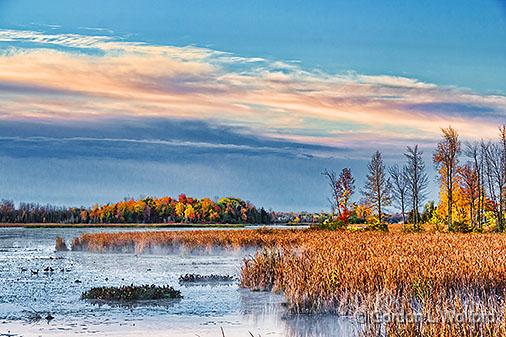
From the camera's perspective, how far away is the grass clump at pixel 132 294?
59.9ft

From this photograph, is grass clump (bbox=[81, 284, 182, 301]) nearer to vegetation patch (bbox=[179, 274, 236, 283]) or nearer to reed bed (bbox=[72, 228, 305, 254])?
vegetation patch (bbox=[179, 274, 236, 283])

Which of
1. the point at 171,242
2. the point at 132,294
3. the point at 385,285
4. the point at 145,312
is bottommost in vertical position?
the point at 145,312

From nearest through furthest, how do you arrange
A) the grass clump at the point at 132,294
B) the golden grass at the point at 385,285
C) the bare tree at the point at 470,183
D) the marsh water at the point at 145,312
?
the golden grass at the point at 385,285 → the marsh water at the point at 145,312 → the grass clump at the point at 132,294 → the bare tree at the point at 470,183

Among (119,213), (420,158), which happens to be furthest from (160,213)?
(420,158)

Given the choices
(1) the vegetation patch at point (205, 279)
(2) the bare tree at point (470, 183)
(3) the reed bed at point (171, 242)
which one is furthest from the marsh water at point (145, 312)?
(2) the bare tree at point (470, 183)

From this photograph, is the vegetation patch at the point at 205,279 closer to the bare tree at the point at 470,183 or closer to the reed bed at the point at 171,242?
the reed bed at the point at 171,242

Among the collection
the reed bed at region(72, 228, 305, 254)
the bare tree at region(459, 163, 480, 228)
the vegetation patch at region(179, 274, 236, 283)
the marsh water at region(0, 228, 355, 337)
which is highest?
the bare tree at region(459, 163, 480, 228)

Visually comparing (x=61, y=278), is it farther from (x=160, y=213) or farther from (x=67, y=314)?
(x=160, y=213)

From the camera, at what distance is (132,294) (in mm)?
18359

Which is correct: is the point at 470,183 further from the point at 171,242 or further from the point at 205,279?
the point at 205,279

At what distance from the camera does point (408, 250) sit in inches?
920

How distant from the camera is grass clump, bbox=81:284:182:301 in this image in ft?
59.9

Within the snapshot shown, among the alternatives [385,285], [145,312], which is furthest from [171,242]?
[385,285]

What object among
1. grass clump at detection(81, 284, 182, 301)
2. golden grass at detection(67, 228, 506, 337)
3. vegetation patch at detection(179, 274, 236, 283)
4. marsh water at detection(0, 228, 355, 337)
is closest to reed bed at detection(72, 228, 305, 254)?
marsh water at detection(0, 228, 355, 337)
